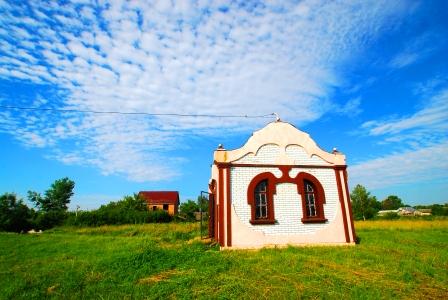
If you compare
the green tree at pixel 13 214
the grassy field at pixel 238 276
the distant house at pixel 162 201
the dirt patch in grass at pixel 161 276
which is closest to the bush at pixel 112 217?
the green tree at pixel 13 214

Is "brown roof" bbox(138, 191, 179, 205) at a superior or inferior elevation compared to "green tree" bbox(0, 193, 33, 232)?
superior

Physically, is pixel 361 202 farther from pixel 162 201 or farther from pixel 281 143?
pixel 281 143

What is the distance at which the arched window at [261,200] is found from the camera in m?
12.2

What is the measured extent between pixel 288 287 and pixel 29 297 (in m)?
5.79

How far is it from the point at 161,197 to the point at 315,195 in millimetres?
47814

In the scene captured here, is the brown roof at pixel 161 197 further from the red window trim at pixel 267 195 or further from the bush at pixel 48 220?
the red window trim at pixel 267 195

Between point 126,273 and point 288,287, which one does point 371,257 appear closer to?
point 288,287

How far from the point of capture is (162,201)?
56.2 meters

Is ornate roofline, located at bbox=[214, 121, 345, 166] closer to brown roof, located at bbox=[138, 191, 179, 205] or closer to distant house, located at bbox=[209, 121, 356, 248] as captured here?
distant house, located at bbox=[209, 121, 356, 248]

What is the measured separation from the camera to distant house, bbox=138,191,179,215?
5546cm

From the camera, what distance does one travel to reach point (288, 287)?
6.76 metres

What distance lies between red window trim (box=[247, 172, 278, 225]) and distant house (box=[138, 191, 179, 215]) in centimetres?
4501

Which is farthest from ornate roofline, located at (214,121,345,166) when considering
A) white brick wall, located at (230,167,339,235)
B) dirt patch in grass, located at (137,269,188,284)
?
dirt patch in grass, located at (137,269,188,284)

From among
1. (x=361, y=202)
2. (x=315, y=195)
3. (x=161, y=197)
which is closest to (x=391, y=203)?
(x=361, y=202)
